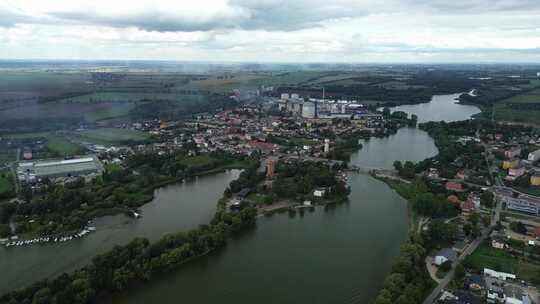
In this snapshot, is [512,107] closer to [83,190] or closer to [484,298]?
→ [484,298]

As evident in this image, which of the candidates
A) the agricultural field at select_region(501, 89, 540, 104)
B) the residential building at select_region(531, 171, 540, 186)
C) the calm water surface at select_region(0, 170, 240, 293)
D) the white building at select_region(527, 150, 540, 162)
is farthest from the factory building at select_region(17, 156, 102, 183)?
the agricultural field at select_region(501, 89, 540, 104)

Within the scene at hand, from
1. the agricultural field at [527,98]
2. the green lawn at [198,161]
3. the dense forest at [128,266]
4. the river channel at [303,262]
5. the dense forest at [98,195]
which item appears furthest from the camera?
the agricultural field at [527,98]

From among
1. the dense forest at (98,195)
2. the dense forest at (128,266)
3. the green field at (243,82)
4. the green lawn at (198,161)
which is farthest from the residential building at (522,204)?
the green field at (243,82)

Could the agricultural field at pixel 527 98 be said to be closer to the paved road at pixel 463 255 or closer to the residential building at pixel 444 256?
the paved road at pixel 463 255

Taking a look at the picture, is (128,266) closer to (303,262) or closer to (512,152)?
(303,262)

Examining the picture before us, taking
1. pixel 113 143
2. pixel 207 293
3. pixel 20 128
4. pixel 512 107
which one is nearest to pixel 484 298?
pixel 207 293
